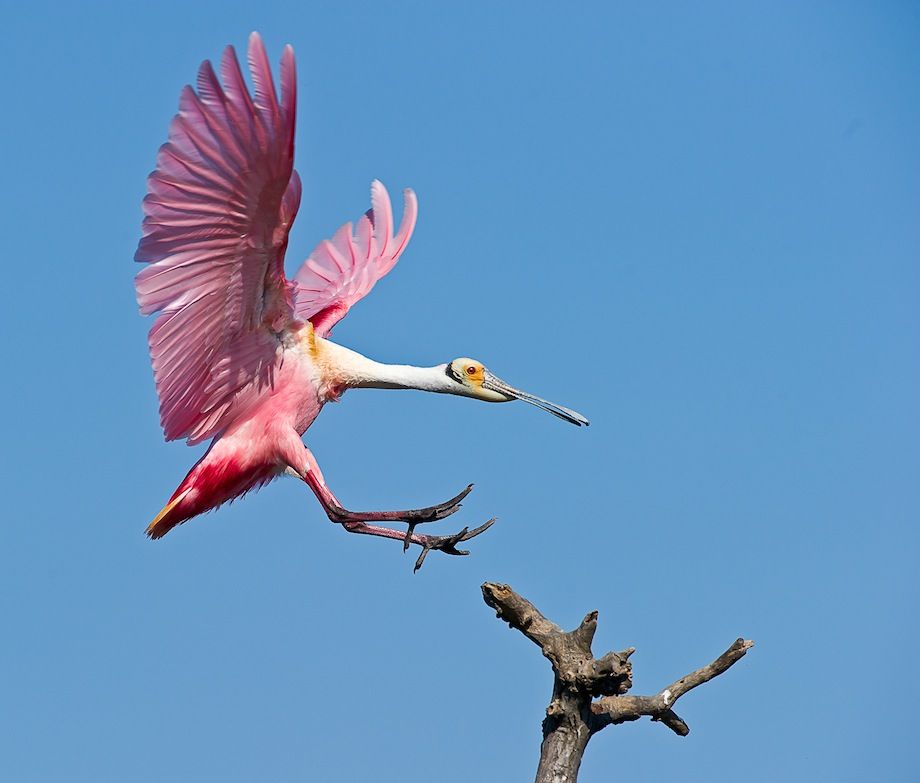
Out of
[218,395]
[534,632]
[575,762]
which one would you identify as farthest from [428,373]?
[575,762]

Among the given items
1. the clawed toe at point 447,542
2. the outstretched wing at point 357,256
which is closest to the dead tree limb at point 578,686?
the clawed toe at point 447,542

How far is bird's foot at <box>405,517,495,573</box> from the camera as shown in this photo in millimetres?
10617

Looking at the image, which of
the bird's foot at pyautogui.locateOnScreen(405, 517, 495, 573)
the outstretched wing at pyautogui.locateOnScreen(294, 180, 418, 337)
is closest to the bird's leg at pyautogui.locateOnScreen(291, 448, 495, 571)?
the bird's foot at pyautogui.locateOnScreen(405, 517, 495, 573)

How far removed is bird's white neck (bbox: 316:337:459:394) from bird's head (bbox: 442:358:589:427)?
44mm

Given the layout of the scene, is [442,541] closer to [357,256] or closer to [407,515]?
[407,515]

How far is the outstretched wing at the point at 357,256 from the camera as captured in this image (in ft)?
44.1

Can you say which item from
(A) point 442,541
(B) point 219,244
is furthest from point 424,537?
(B) point 219,244

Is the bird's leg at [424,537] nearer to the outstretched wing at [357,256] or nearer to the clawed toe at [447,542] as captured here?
the clawed toe at [447,542]

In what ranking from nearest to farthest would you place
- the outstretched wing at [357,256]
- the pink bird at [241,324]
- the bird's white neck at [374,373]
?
the pink bird at [241,324] → the bird's white neck at [374,373] → the outstretched wing at [357,256]

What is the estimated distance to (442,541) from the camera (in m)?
10.7

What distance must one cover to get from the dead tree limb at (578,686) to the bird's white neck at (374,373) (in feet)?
7.02

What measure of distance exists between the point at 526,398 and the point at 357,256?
2580 millimetres

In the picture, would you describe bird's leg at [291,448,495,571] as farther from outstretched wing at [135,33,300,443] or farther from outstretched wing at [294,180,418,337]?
outstretched wing at [294,180,418,337]

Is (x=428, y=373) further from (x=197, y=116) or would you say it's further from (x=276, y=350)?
(x=197, y=116)
